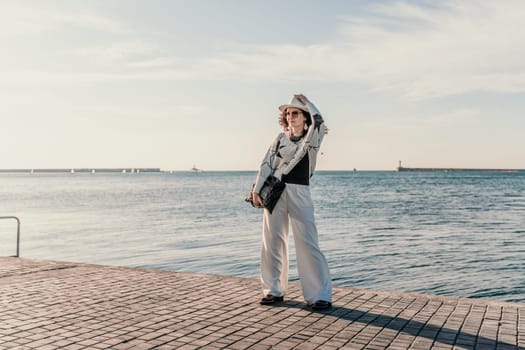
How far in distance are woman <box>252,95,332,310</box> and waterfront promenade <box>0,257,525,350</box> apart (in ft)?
0.86

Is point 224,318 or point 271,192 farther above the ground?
point 271,192

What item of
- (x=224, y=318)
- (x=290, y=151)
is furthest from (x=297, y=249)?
(x=224, y=318)

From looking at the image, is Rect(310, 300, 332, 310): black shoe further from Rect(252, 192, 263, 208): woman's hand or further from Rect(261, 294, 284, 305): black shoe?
Rect(252, 192, 263, 208): woman's hand

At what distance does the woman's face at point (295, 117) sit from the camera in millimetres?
6395

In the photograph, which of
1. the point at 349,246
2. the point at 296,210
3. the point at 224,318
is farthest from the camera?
the point at 349,246

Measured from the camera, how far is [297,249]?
251 inches

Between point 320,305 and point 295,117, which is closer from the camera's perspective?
point 320,305

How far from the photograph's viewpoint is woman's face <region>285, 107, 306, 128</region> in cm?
639

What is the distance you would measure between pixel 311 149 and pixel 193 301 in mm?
2118

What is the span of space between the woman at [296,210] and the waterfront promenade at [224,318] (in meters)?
0.26

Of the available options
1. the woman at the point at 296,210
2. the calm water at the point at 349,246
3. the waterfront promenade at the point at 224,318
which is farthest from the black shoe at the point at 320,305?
the calm water at the point at 349,246

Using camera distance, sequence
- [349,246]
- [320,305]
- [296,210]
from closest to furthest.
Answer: [320,305], [296,210], [349,246]

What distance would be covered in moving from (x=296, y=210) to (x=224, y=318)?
140cm

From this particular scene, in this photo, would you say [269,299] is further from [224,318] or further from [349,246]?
[349,246]
